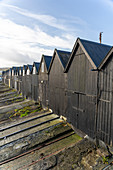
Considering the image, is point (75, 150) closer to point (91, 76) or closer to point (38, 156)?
point (38, 156)

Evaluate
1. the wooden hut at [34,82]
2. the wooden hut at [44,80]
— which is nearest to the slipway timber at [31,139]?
the wooden hut at [44,80]

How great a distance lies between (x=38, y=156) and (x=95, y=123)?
16.9ft

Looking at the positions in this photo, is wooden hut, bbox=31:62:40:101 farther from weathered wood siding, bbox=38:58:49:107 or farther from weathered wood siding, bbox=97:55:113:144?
weathered wood siding, bbox=97:55:113:144

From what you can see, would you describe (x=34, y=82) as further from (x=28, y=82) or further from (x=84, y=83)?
(x=84, y=83)

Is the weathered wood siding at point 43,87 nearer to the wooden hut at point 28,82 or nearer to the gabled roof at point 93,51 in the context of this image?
the wooden hut at point 28,82

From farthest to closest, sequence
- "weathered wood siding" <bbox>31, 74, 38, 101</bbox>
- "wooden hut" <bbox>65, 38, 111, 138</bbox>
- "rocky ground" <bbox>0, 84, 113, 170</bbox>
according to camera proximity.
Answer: "weathered wood siding" <bbox>31, 74, 38, 101</bbox> → "wooden hut" <bbox>65, 38, 111, 138</bbox> → "rocky ground" <bbox>0, 84, 113, 170</bbox>

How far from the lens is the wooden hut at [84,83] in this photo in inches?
352

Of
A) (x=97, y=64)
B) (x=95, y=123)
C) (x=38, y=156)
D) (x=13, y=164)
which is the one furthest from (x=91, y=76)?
(x=13, y=164)

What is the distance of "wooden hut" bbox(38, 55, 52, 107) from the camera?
1733 cm

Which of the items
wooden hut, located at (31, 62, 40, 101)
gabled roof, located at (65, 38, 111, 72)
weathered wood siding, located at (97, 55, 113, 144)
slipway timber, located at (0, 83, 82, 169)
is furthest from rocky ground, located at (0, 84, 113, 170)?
wooden hut, located at (31, 62, 40, 101)

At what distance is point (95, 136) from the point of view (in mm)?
8898

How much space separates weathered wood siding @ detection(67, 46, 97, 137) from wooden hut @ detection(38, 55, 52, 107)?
6.10m

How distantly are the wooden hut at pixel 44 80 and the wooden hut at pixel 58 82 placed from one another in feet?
4.66

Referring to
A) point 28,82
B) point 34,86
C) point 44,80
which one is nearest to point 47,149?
point 44,80
